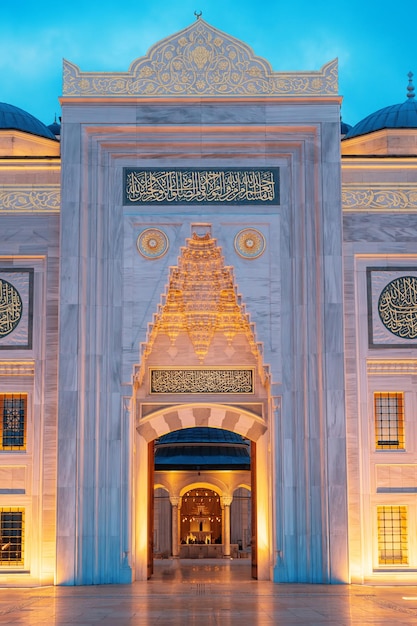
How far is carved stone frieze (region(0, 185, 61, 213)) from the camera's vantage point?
11242 mm

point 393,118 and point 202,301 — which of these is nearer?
point 202,301

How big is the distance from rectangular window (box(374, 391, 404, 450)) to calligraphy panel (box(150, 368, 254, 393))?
58.7 inches

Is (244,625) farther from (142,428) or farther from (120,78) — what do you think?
(120,78)

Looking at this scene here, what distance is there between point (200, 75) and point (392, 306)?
348cm

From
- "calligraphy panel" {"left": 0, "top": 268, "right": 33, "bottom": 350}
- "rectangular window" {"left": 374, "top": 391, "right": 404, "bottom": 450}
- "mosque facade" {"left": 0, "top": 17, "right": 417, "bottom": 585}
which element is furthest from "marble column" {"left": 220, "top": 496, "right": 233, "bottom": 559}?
"calligraphy panel" {"left": 0, "top": 268, "right": 33, "bottom": 350}

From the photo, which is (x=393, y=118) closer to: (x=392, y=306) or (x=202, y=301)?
(x=392, y=306)

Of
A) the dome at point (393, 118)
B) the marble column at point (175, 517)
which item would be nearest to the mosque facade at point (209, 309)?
the dome at point (393, 118)

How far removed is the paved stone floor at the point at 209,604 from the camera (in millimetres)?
7184

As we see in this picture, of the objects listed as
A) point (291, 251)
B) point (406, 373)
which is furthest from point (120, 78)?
point (406, 373)

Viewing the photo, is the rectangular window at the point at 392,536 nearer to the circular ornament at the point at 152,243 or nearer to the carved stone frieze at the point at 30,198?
the circular ornament at the point at 152,243

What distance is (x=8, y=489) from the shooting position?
35.7 ft

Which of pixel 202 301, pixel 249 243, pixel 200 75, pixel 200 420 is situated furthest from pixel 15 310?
pixel 200 75

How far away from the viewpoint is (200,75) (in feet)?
37.1

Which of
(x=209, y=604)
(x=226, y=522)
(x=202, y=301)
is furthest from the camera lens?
(x=226, y=522)
